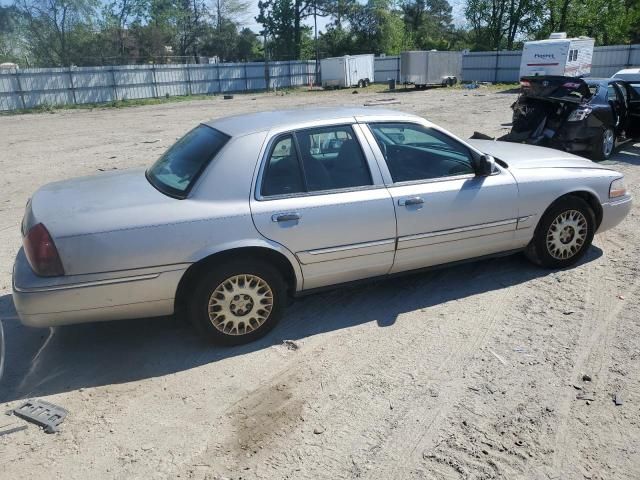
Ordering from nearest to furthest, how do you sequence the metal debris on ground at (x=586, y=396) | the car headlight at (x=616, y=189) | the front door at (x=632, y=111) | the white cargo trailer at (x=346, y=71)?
the metal debris on ground at (x=586, y=396) < the car headlight at (x=616, y=189) < the front door at (x=632, y=111) < the white cargo trailer at (x=346, y=71)

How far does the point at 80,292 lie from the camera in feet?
10.9

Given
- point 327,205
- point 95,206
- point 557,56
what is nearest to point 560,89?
point 327,205

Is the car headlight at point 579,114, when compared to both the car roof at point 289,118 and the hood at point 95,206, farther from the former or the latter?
the hood at point 95,206

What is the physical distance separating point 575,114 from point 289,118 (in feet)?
23.1

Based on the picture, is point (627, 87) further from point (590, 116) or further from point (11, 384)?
point (11, 384)

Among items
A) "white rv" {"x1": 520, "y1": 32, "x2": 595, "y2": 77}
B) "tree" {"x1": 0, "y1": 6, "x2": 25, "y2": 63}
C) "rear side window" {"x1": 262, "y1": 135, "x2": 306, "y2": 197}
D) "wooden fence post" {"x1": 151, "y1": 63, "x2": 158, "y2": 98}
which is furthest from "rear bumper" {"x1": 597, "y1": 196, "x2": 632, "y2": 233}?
"tree" {"x1": 0, "y1": 6, "x2": 25, "y2": 63}

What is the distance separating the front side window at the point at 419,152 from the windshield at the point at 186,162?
4.15 feet

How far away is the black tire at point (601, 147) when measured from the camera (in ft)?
31.0

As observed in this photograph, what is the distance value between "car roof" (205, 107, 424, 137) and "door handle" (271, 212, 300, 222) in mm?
671

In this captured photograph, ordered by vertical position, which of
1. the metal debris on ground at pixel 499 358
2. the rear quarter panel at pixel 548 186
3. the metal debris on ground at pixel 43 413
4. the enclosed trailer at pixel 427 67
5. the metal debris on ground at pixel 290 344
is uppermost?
the enclosed trailer at pixel 427 67

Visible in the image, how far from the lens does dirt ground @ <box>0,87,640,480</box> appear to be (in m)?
2.73

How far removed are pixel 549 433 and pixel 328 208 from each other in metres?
1.99

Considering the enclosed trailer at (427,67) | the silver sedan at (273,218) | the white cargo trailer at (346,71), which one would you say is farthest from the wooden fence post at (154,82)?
the silver sedan at (273,218)

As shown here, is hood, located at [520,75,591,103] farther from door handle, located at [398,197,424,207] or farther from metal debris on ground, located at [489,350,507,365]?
metal debris on ground, located at [489,350,507,365]
